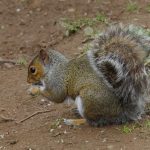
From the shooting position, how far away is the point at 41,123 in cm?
465

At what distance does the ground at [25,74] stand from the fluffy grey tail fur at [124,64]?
21cm

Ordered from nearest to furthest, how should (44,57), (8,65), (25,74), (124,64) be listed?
1. (124,64)
2. (44,57)
3. (25,74)
4. (8,65)

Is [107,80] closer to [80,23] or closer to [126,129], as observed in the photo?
[126,129]

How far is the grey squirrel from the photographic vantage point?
166 inches

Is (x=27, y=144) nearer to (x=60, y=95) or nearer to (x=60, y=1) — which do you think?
(x=60, y=95)

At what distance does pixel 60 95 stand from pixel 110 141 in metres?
0.58

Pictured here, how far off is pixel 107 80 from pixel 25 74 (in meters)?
1.51

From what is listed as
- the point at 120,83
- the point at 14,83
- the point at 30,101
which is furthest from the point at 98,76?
the point at 14,83

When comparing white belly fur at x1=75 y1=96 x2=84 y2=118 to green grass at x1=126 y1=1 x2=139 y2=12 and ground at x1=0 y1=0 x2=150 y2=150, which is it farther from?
green grass at x1=126 y1=1 x2=139 y2=12

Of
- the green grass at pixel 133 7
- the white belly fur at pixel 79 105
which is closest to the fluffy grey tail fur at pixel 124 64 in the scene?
the white belly fur at pixel 79 105

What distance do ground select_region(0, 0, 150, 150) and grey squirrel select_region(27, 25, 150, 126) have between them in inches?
4.8

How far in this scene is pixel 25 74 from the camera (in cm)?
565

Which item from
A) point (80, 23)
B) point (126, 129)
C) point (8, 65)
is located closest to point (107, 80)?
point (126, 129)

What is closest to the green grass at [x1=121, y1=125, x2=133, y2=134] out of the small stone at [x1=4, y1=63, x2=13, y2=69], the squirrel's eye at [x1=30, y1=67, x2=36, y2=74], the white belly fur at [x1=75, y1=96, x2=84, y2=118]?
the white belly fur at [x1=75, y1=96, x2=84, y2=118]
